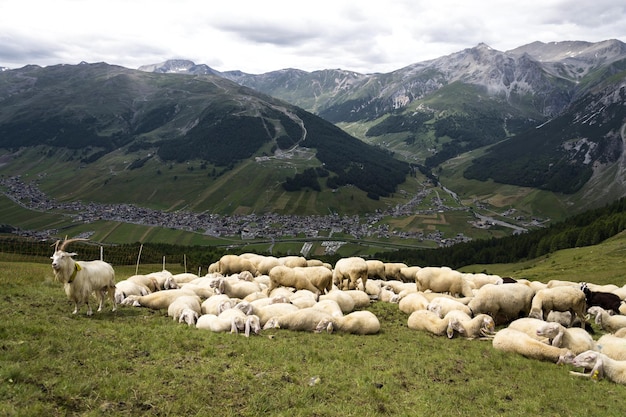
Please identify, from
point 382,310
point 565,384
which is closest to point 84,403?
point 565,384

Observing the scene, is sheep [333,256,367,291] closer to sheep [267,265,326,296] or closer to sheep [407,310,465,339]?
sheep [267,265,326,296]

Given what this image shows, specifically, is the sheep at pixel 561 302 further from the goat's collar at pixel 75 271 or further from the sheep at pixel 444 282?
the goat's collar at pixel 75 271

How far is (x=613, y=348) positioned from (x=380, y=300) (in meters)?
15.9

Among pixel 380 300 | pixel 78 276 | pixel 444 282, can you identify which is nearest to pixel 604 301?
pixel 444 282

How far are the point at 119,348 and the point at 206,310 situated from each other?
8.38 m

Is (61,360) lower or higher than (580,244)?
higher

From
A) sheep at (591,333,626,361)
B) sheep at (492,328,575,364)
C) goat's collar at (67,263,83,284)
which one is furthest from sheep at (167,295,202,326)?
sheep at (591,333,626,361)

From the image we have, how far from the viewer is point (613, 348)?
1741 cm

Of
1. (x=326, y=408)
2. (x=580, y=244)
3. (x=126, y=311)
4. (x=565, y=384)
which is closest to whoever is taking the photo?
(x=326, y=408)

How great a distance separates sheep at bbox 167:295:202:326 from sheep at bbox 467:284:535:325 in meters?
16.6

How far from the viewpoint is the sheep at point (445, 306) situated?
23656 millimetres

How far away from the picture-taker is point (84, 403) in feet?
32.3

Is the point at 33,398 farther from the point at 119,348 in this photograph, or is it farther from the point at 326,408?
the point at 326,408

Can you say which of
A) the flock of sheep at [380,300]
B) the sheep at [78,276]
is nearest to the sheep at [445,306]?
the flock of sheep at [380,300]
